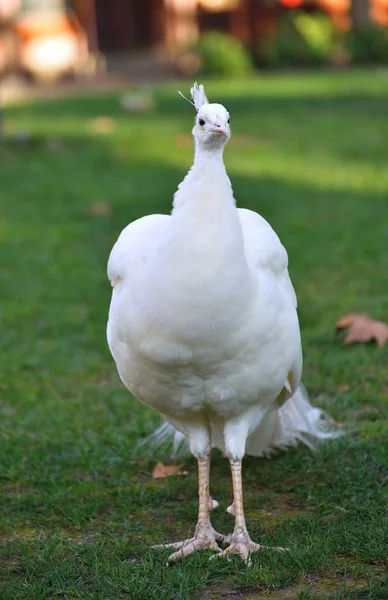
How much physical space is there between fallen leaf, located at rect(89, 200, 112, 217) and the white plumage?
17.8ft

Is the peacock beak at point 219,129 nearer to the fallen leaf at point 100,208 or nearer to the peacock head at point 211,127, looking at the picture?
the peacock head at point 211,127

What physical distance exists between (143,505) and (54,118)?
11778 millimetres

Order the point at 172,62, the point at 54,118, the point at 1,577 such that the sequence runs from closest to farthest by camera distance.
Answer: the point at 1,577 < the point at 54,118 < the point at 172,62

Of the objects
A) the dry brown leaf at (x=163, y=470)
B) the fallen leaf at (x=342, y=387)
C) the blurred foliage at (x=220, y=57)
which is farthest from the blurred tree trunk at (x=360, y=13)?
the dry brown leaf at (x=163, y=470)

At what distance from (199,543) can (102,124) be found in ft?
37.2

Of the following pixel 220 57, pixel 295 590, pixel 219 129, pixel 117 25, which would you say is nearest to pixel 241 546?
pixel 295 590

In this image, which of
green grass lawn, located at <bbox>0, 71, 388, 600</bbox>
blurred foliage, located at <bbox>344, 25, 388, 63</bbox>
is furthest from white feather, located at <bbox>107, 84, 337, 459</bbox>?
blurred foliage, located at <bbox>344, 25, 388, 63</bbox>

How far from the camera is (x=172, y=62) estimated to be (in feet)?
78.0

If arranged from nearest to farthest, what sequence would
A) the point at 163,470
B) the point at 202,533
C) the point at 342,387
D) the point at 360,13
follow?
1. the point at 202,533
2. the point at 163,470
3. the point at 342,387
4. the point at 360,13

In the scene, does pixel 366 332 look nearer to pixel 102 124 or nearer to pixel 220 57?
pixel 102 124

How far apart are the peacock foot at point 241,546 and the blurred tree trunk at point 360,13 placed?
20.3 m

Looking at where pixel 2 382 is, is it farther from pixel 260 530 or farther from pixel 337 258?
pixel 337 258

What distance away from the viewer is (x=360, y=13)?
2286cm

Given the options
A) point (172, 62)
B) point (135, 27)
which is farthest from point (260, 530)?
point (135, 27)
